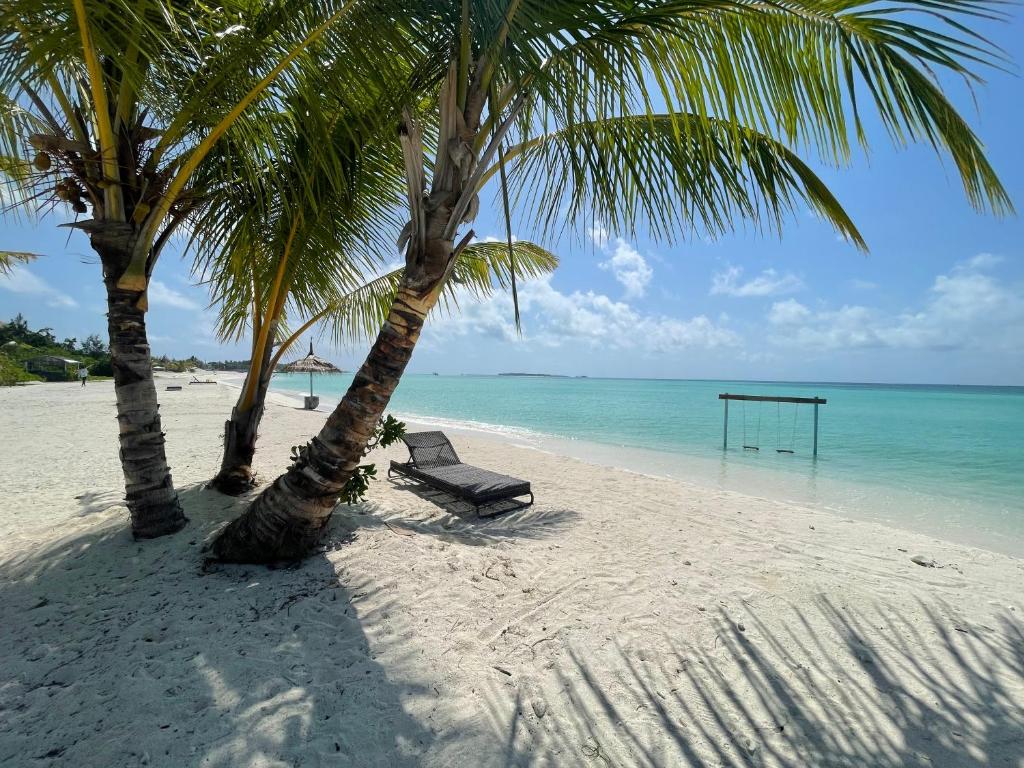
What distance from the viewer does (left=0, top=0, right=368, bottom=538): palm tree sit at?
2.60m

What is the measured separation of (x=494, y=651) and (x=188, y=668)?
1552 millimetres

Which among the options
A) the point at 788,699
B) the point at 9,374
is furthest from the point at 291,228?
the point at 9,374

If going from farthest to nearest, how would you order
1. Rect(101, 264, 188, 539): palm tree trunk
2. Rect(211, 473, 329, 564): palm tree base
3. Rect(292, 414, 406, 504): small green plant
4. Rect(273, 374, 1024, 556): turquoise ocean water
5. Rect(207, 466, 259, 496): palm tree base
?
Rect(273, 374, 1024, 556): turquoise ocean water < Rect(207, 466, 259, 496): palm tree base < Rect(292, 414, 406, 504): small green plant < Rect(101, 264, 188, 539): palm tree trunk < Rect(211, 473, 329, 564): palm tree base

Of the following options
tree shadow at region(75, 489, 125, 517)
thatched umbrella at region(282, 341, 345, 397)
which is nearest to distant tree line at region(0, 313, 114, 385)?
thatched umbrella at region(282, 341, 345, 397)

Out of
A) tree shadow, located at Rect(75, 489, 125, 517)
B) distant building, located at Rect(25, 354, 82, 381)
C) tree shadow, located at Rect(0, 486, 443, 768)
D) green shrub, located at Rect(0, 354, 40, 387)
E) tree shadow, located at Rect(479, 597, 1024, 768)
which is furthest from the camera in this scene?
distant building, located at Rect(25, 354, 82, 381)

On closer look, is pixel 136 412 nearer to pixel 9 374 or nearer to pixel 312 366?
pixel 312 366

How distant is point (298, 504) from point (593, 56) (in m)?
3.16

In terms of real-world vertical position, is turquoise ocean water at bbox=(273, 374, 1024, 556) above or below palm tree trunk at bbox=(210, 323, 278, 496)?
below

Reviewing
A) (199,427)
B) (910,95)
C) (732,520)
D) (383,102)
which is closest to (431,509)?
(732,520)

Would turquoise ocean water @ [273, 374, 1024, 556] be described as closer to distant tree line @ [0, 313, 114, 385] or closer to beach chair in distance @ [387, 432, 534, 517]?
beach chair in distance @ [387, 432, 534, 517]

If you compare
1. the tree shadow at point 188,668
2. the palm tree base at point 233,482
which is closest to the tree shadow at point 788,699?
the tree shadow at point 188,668

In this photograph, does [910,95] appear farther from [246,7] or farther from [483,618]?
[246,7]

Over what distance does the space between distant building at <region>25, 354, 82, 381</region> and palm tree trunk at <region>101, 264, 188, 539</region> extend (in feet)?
131

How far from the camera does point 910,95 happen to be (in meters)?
2.27
